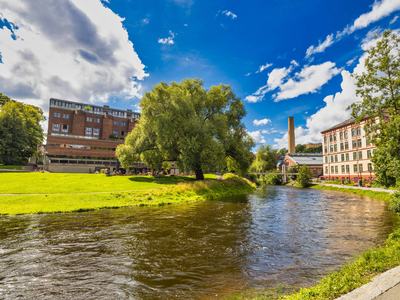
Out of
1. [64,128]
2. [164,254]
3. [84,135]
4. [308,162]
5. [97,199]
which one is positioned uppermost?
[64,128]

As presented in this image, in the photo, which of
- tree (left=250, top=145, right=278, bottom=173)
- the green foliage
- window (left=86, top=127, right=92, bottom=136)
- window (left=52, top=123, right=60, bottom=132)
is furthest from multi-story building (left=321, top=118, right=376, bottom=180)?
window (left=52, top=123, right=60, bottom=132)

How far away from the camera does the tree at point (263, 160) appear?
2997 inches

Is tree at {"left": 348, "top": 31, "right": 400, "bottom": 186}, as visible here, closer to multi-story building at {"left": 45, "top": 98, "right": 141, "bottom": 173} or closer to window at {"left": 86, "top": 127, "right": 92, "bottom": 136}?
multi-story building at {"left": 45, "top": 98, "right": 141, "bottom": 173}

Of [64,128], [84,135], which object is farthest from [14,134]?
[84,135]

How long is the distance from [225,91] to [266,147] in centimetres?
4967

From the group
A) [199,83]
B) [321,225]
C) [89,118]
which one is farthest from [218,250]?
[89,118]

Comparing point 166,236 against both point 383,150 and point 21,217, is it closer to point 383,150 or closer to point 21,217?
point 21,217

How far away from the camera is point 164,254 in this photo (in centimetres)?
788

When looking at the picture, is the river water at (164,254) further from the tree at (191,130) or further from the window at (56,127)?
the window at (56,127)

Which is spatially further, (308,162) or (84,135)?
(308,162)

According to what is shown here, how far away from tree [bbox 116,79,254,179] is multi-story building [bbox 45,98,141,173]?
20193mm

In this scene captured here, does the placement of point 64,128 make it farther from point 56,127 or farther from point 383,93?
point 383,93

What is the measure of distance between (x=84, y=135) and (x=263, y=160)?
66715 mm

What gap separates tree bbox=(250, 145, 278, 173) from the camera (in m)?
76.1
